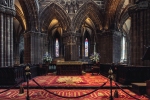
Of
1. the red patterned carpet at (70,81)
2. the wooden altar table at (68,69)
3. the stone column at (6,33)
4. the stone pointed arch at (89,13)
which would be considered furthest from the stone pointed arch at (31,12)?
the red patterned carpet at (70,81)

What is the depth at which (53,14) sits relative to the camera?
23.2 meters

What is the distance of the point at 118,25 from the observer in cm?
2284

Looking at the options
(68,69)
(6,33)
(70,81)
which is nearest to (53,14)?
(68,69)

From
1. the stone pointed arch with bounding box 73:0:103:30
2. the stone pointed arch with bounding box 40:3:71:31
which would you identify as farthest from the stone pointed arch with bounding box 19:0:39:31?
the stone pointed arch with bounding box 73:0:103:30

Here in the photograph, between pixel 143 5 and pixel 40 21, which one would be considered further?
pixel 40 21

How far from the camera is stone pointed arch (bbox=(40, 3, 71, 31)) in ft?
73.9

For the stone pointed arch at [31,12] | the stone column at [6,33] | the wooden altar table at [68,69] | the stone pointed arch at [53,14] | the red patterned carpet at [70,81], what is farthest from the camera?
the stone pointed arch at [53,14]

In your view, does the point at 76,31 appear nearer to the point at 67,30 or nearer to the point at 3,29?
the point at 67,30

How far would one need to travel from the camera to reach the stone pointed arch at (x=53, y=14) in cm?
2252

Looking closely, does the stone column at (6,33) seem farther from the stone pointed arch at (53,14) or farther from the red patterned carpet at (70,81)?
the stone pointed arch at (53,14)

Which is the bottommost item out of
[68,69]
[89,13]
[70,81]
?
[70,81]

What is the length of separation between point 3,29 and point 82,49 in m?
22.6

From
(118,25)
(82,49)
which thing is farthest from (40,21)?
(82,49)

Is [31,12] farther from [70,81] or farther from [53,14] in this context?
[70,81]
